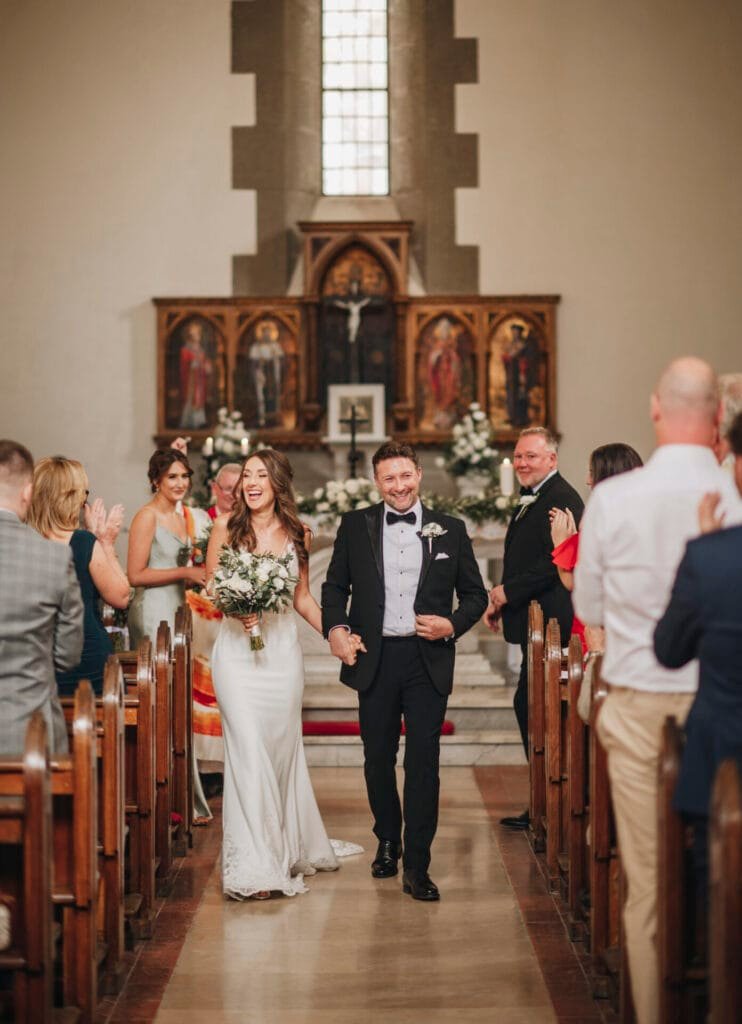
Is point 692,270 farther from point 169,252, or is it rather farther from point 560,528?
point 560,528

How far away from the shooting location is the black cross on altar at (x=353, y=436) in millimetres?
12055

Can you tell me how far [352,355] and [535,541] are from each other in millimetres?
6744

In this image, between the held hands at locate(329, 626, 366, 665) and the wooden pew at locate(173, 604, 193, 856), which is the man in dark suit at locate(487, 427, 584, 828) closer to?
the held hands at locate(329, 626, 366, 665)

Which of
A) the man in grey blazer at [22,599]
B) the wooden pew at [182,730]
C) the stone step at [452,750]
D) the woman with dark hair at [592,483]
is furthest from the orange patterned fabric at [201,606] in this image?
the man in grey blazer at [22,599]

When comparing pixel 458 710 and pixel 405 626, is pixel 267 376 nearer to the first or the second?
pixel 458 710

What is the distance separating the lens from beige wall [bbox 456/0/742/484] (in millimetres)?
13164

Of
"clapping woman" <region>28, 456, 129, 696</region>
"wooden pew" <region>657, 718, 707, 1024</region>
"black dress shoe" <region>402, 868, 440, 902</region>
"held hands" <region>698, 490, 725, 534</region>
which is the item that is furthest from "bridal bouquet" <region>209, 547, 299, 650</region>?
"held hands" <region>698, 490, 725, 534</region>

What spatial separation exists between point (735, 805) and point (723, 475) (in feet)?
3.44

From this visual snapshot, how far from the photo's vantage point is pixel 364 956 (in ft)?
15.8

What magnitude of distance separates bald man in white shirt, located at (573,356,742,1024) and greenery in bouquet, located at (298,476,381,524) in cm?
655

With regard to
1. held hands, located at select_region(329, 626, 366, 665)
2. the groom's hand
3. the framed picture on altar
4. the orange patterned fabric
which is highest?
the framed picture on altar

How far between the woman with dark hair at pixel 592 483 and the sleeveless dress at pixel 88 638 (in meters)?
1.82

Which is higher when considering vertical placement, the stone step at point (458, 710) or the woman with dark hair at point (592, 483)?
the woman with dark hair at point (592, 483)

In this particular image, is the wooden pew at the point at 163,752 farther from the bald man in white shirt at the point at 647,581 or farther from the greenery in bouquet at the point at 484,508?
the greenery in bouquet at the point at 484,508
